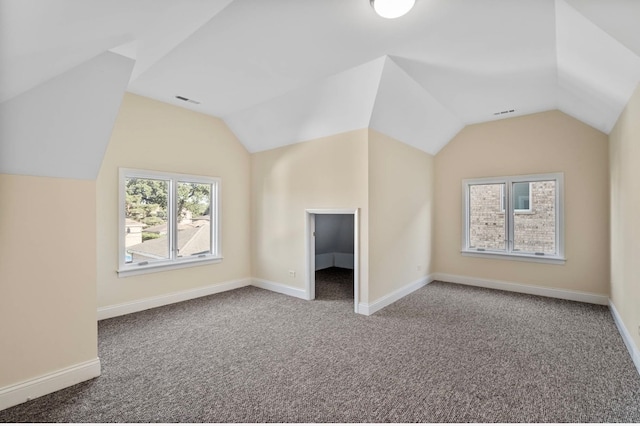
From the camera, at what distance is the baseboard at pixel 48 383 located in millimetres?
2121

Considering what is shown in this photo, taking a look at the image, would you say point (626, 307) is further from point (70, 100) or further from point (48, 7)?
point (70, 100)

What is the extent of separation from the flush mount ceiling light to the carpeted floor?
297 centimetres

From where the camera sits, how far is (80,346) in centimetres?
246

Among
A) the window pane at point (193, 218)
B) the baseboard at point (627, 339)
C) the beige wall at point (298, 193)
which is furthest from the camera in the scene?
the window pane at point (193, 218)

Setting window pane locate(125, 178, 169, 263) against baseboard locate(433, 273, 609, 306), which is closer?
window pane locate(125, 178, 169, 263)

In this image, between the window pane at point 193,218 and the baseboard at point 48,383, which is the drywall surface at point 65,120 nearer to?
the baseboard at point 48,383

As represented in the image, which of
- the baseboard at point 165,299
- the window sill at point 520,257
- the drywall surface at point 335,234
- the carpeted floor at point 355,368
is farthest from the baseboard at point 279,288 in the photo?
the window sill at point 520,257

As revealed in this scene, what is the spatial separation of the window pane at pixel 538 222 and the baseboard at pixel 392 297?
1711 mm

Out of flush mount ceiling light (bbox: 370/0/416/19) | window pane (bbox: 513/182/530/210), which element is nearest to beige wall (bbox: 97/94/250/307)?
flush mount ceiling light (bbox: 370/0/416/19)

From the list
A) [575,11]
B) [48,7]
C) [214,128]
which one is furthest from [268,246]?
[575,11]

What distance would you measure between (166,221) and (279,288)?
2.13m

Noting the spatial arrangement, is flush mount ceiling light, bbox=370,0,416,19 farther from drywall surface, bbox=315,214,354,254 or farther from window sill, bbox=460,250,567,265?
drywall surface, bbox=315,214,354,254

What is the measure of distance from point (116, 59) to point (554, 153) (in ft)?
19.4

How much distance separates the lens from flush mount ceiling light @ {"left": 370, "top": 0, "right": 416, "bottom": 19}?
220cm
